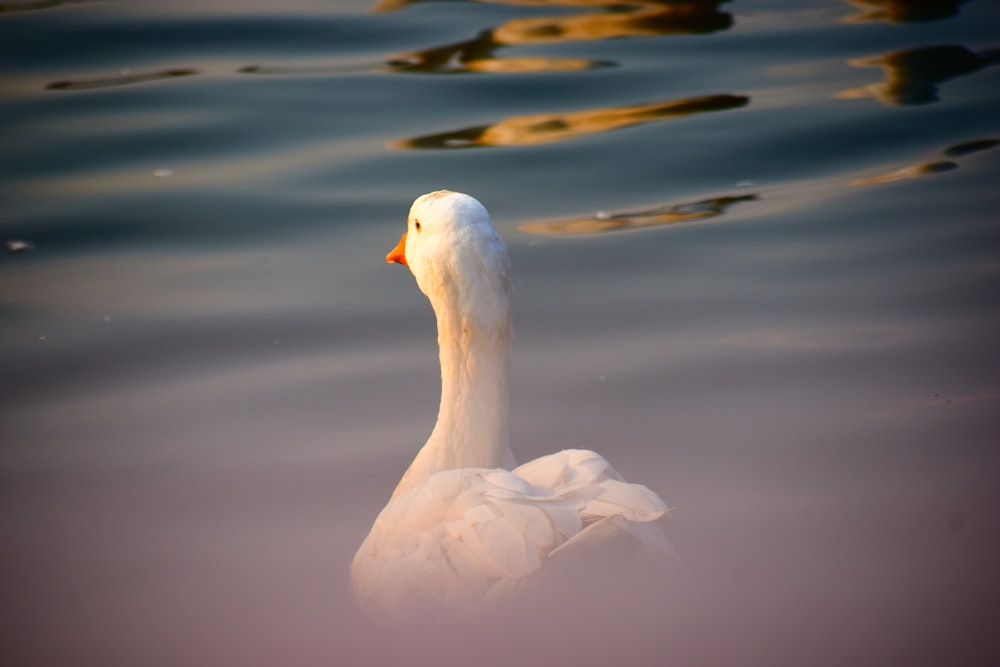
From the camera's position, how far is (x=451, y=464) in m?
3.40

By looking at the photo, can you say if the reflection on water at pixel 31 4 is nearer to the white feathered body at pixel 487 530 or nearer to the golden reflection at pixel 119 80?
the golden reflection at pixel 119 80

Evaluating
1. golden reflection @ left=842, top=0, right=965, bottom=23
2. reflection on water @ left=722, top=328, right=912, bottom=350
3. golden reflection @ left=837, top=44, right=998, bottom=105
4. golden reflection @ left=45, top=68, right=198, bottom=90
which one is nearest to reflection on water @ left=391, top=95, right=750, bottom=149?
golden reflection @ left=837, top=44, right=998, bottom=105

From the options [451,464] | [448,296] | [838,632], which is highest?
[448,296]

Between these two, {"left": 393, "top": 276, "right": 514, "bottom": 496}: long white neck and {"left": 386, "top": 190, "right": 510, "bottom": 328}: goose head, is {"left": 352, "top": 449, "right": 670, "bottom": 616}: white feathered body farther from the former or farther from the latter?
{"left": 386, "top": 190, "right": 510, "bottom": 328}: goose head

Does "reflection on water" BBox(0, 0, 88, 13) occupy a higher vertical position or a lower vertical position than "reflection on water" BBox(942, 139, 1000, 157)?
higher

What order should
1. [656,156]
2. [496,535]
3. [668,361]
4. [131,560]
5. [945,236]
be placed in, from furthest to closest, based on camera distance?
[656,156] → [945,236] → [668,361] → [131,560] → [496,535]

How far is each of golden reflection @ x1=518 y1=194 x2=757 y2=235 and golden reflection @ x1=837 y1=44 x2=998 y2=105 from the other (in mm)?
1651

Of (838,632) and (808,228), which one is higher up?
(808,228)

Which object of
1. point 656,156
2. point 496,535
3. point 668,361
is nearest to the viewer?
point 496,535

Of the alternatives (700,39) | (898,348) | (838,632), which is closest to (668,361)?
(898,348)

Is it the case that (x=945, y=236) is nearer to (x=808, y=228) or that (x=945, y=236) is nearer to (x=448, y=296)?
(x=808, y=228)

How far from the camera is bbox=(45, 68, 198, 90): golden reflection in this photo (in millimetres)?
7430

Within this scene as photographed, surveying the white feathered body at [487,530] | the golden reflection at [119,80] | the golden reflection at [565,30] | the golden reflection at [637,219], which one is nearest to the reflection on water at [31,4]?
the golden reflection at [119,80]

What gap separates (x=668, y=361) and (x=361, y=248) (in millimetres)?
1845
